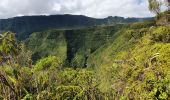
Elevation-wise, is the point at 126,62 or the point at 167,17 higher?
the point at 167,17

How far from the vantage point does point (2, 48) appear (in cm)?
742

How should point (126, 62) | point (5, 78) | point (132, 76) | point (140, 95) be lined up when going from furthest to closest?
point (126, 62) → point (132, 76) → point (140, 95) → point (5, 78)

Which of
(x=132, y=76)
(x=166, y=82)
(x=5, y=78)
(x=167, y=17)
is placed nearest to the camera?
(x=5, y=78)

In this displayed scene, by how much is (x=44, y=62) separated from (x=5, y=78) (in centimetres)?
3941

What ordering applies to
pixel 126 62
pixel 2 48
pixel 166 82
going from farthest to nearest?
pixel 126 62 → pixel 166 82 → pixel 2 48

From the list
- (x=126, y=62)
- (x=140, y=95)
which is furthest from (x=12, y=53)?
(x=126, y=62)

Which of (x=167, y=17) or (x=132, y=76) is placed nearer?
(x=132, y=76)

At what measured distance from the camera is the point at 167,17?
39781mm

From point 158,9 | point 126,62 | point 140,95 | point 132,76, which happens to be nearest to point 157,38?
point 126,62

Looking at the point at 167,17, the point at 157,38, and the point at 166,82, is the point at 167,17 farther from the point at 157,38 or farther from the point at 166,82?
the point at 166,82

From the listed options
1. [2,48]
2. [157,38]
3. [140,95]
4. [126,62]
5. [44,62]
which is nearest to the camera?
[2,48]

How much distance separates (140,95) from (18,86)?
883 cm

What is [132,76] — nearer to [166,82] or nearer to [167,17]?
[166,82]

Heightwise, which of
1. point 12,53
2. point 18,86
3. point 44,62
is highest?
point 12,53
